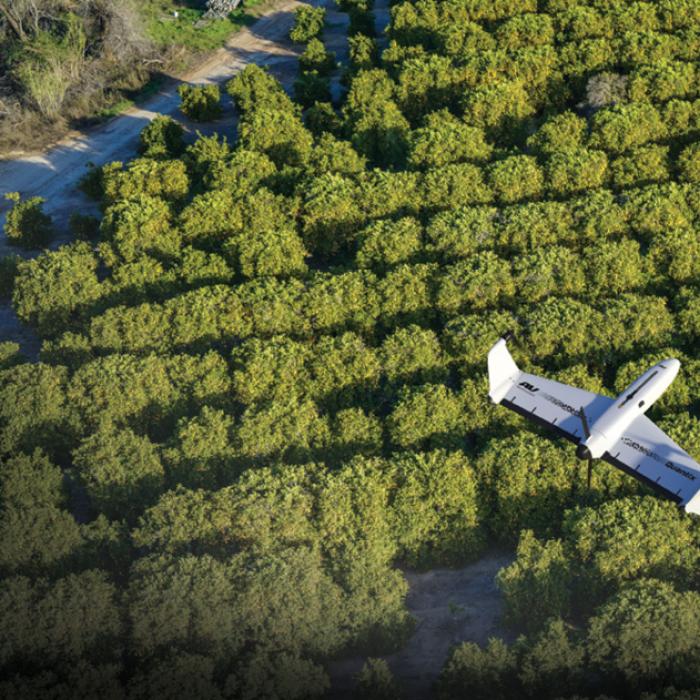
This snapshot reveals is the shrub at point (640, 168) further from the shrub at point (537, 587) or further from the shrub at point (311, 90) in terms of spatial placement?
the shrub at point (537, 587)

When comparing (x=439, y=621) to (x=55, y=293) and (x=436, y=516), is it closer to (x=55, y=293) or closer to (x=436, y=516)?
(x=436, y=516)

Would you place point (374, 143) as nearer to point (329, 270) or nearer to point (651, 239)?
point (329, 270)

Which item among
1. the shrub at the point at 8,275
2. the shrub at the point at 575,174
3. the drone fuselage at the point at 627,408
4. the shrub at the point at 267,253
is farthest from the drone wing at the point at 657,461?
the shrub at the point at 8,275

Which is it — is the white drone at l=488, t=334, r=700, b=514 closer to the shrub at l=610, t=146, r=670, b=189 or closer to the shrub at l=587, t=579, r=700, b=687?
the shrub at l=587, t=579, r=700, b=687

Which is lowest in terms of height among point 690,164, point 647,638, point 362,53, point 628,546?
point 647,638

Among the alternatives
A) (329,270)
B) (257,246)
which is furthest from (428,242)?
(257,246)

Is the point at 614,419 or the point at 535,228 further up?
the point at 535,228

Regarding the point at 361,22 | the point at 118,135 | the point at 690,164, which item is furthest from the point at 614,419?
the point at 361,22
